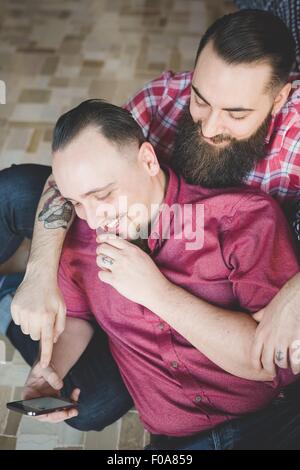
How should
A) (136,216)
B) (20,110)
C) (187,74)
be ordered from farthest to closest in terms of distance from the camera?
(20,110) → (187,74) → (136,216)

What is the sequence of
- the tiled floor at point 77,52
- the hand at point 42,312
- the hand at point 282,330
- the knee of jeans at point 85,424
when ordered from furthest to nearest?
1. the tiled floor at point 77,52
2. the knee of jeans at point 85,424
3. the hand at point 42,312
4. the hand at point 282,330

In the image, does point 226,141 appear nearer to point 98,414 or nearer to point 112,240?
point 112,240

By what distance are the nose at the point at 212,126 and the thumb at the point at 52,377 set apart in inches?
25.1

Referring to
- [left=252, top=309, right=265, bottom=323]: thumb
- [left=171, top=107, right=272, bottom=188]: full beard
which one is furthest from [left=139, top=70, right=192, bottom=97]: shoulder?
[left=252, top=309, right=265, bottom=323]: thumb

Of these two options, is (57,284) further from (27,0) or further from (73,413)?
(27,0)

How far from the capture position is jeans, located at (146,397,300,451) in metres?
1.00

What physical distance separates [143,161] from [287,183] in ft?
1.29

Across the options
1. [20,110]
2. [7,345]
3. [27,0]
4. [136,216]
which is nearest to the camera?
[136,216]

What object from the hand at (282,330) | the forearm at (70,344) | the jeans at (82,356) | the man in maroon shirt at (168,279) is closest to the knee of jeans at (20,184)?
the jeans at (82,356)

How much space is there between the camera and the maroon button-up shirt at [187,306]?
3.23 ft

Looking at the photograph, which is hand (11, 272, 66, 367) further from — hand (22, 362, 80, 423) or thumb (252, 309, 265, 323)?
thumb (252, 309, 265, 323)

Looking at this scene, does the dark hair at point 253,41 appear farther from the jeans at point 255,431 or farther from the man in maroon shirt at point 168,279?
the jeans at point 255,431
